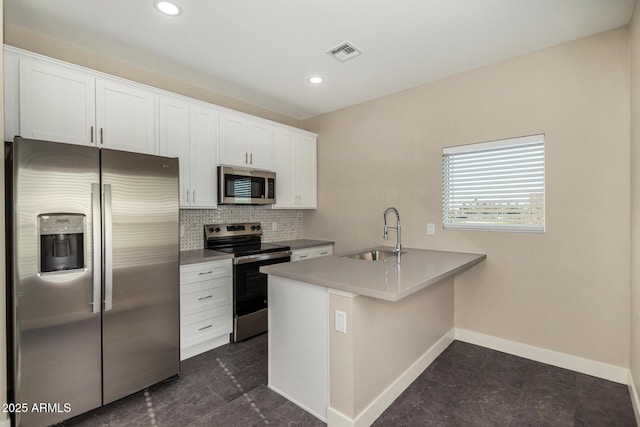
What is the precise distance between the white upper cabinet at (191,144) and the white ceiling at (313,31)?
38 cm

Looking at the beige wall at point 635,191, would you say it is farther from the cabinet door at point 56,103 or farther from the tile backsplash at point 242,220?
the cabinet door at point 56,103

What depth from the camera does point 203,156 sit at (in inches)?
126

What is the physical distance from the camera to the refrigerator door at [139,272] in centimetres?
206

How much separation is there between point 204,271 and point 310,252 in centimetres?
144

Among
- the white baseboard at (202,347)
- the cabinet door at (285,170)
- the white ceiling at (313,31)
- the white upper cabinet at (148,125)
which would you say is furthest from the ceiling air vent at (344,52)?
the white baseboard at (202,347)

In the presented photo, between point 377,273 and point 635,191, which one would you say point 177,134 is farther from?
point 635,191

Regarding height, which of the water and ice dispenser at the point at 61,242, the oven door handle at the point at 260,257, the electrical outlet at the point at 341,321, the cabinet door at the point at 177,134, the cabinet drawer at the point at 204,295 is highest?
the cabinet door at the point at 177,134

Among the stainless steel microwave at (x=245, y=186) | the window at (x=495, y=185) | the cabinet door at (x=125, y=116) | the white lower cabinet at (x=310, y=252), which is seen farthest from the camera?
the white lower cabinet at (x=310, y=252)

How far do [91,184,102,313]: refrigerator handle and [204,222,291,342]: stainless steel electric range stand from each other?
4.07ft

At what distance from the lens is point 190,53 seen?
2719mm

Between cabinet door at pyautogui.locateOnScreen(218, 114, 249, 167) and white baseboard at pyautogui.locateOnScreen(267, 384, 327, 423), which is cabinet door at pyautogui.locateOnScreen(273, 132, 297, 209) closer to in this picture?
cabinet door at pyautogui.locateOnScreen(218, 114, 249, 167)

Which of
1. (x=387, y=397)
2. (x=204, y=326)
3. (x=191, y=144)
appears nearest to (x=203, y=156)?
(x=191, y=144)

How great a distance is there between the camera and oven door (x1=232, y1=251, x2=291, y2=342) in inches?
123

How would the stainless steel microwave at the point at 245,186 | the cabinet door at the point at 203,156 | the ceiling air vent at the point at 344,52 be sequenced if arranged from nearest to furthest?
1. the ceiling air vent at the point at 344,52
2. the cabinet door at the point at 203,156
3. the stainless steel microwave at the point at 245,186
